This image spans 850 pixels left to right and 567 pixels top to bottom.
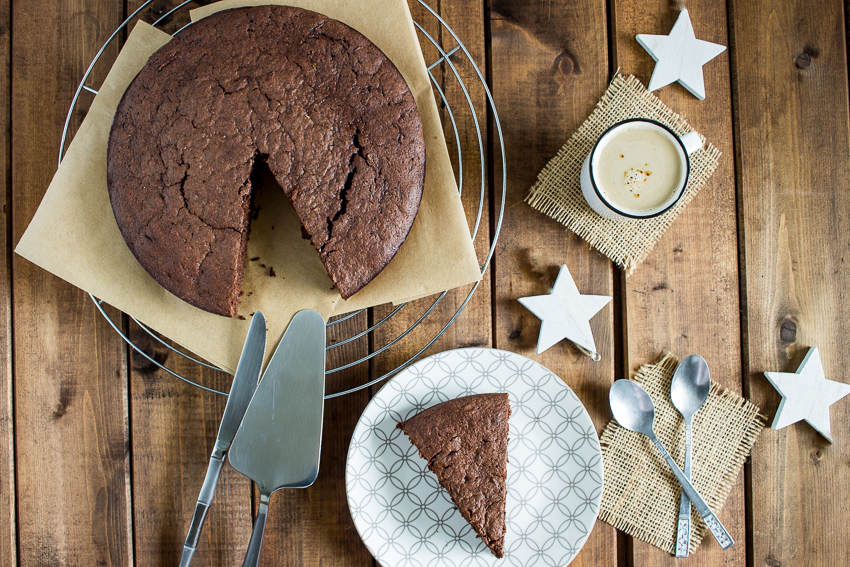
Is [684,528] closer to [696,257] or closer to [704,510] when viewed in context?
[704,510]

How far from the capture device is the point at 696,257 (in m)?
2.15

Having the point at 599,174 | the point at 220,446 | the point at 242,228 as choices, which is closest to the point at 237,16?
the point at 242,228

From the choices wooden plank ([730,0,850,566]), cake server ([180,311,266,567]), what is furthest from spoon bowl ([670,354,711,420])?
cake server ([180,311,266,567])

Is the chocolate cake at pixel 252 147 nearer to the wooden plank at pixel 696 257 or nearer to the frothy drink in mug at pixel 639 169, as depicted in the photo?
the frothy drink in mug at pixel 639 169

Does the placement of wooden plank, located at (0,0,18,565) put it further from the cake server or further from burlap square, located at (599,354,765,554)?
burlap square, located at (599,354,765,554)

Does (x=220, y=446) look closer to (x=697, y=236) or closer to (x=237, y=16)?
(x=237, y=16)

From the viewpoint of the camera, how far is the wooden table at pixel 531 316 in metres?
2.07

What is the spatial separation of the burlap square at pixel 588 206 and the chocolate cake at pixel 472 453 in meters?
0.75

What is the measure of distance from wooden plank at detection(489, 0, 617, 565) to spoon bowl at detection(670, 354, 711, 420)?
27 centimetres

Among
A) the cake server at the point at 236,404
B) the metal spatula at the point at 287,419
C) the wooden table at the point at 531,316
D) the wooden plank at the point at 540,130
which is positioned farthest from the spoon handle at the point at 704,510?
the cake server at the point at 236,404

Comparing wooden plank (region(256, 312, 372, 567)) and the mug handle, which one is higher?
the mug handle

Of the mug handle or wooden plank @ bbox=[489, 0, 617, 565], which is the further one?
wooden plank @ bbox=[489, 0, 617, 565]

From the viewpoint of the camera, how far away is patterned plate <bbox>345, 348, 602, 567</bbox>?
6.32 ft

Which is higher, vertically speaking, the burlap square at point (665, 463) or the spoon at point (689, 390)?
the spoon at point (689, 390)
